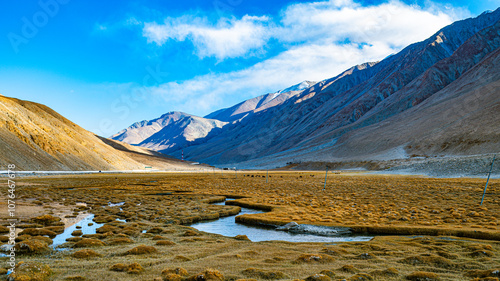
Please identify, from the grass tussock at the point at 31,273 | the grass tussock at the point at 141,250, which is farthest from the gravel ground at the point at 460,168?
the grass tussock at the point at 31,273

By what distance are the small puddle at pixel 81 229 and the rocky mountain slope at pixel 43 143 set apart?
196ft

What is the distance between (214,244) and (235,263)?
2.90 meters

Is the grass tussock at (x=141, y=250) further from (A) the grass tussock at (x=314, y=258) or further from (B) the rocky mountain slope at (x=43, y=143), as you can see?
(B) the rocky mountain slope at (x=43, y=143)

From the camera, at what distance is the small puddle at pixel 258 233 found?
14.2 metres

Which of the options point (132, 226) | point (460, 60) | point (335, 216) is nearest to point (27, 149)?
point (132, 226)

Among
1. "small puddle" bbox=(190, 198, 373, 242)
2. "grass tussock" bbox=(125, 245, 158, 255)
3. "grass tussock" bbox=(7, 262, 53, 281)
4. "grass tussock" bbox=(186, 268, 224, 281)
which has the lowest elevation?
"small puddle" bbox=(190, 198, 373, 242)

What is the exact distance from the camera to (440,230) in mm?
14109

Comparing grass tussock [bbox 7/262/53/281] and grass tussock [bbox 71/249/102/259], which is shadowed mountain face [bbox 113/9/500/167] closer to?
grass tussock [bbox 71/249/102/259]

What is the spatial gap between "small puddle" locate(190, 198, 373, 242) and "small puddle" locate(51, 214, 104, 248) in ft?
17.2

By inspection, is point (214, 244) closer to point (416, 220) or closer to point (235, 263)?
point (235, 263)

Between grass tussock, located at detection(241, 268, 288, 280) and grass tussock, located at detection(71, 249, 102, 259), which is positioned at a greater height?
grass tussock, located at detection(241, 268, 288, 280)

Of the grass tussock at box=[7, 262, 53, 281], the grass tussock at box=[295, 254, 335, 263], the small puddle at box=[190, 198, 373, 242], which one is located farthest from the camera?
the small puddle at box=[190, 198, 373, 242]

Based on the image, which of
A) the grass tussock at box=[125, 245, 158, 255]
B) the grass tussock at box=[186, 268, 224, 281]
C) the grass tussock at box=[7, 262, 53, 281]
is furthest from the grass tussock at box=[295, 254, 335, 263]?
the grass tussock at box=[7, 262, 53, 281]

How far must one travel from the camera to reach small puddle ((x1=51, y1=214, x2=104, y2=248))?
1226cm
